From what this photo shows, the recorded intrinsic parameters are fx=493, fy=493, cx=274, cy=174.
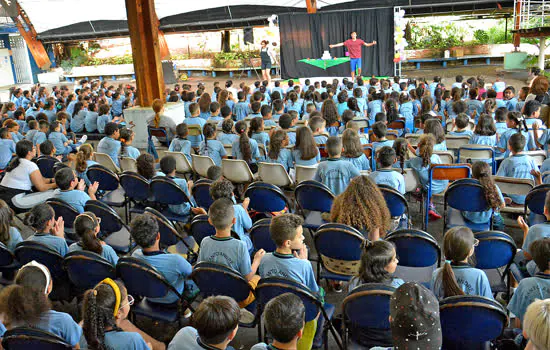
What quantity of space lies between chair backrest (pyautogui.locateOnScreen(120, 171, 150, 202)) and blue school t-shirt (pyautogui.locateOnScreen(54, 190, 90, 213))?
2.04ft

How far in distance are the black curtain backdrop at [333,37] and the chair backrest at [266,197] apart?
14244 millimetres

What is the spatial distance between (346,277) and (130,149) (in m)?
4.28

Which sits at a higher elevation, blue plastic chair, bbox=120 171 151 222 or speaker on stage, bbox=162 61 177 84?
speaker on stage, bbox=162 61 177 84

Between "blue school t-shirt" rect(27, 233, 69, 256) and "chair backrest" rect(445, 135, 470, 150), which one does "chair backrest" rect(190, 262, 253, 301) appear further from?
"chair backrest" rect(445, 135, 470, 150)

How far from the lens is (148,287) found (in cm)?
338

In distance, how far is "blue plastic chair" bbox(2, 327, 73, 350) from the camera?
8.50 ft

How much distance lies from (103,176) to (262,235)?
2866mm

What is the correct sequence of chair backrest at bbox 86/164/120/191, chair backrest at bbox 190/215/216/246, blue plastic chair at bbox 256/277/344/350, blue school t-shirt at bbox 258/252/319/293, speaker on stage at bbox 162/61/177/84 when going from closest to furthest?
blue plastic chair at bbox 256/277/344/350 → blue school t-shirt at bbox 258/252/319/293 → chair backrest at bbox 190/215/216/246 → chair backrest at bbox 86/164/120/191 → speaker on stage at bbox 162/61/177/84

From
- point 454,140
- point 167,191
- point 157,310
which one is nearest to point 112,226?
point 167,191

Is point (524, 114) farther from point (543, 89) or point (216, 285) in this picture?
point (216, 285)

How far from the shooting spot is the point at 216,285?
324 cm

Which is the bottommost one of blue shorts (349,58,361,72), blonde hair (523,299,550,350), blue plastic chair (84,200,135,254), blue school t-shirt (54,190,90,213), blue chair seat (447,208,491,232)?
blue chair seat (447,208,491,232)

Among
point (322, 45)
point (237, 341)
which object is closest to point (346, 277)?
point (237, 341)

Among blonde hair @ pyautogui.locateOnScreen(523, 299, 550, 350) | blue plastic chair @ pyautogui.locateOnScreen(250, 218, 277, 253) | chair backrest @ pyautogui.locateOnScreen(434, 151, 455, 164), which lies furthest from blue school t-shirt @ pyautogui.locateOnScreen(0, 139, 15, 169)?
blonde hair @ pyautogui.locateOnScreen(523, 299, 550, 350)
